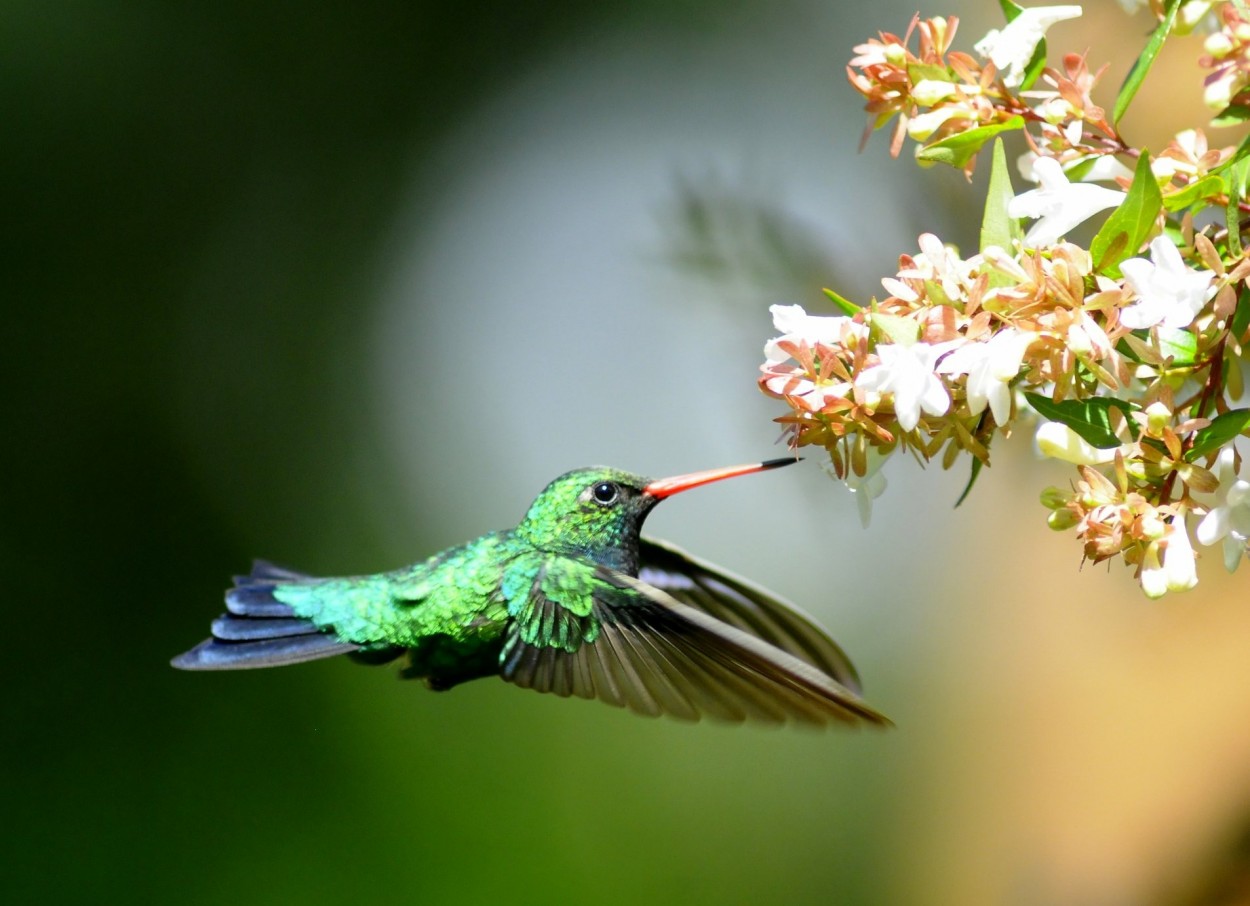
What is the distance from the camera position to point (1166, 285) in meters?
0.60

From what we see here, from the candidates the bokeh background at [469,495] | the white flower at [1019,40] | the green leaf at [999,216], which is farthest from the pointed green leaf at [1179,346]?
the bokeh background at [469,495]

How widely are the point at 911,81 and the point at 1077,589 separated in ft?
6.88

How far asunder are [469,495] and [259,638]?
6.95 feet

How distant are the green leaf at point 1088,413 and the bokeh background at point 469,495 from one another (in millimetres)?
1429

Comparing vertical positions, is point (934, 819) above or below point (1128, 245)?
below

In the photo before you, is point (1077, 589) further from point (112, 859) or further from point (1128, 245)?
point (112, 859)

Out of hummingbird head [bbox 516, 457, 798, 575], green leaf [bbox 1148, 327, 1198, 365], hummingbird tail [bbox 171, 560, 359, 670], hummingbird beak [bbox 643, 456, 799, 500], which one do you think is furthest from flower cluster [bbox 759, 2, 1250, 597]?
hummingbird tail [bbox 171, 560, 359, 670]

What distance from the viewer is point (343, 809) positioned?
284 centimetres

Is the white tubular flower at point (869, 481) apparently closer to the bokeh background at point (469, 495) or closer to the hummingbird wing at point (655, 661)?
the hummingbird wing at point (655, 661)

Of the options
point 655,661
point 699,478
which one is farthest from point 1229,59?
point 655,661

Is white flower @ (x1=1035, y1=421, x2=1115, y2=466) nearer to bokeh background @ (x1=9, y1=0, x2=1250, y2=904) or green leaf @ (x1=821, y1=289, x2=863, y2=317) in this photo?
green leaf @ (x1=821, y1=289, x2=863, y2=317)

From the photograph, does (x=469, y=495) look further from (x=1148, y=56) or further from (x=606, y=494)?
(x=1148, y=56)

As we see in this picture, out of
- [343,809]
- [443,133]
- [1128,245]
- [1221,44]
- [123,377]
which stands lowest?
[343,809]

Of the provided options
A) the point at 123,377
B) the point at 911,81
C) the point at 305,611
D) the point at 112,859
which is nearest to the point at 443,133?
the point at 123,377
